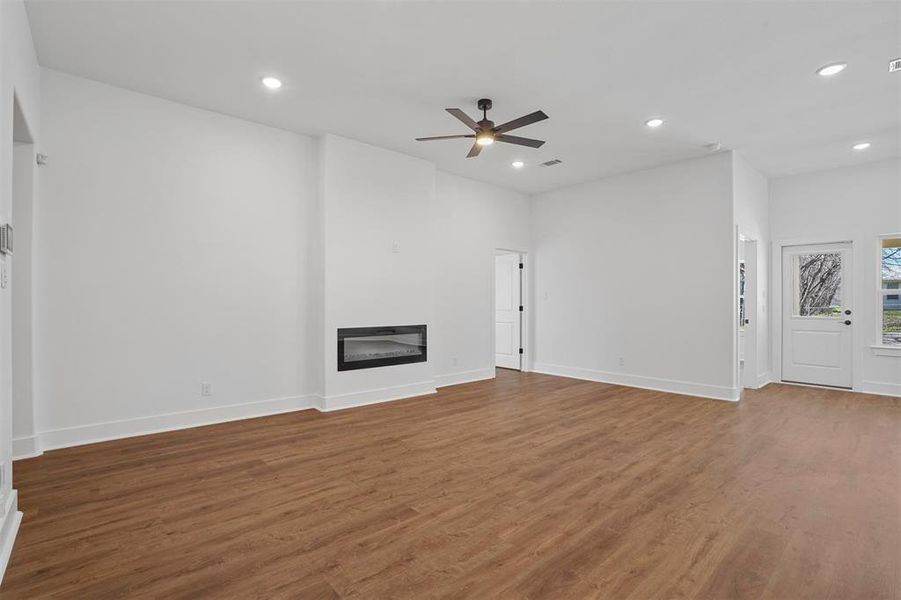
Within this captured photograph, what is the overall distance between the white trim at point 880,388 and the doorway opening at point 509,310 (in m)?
4.68

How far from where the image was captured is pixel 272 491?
2.82 metres

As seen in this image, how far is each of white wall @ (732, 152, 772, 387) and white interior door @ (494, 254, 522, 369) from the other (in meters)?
3.42

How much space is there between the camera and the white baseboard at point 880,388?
5645mm

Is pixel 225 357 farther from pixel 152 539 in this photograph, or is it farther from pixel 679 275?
pixel 679 275

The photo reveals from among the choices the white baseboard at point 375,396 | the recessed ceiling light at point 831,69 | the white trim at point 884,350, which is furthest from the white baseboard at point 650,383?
the recessed ceiling light at point 831,69

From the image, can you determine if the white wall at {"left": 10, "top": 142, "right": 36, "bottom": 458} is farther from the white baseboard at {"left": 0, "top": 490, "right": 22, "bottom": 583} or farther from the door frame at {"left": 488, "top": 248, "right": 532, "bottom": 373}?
the door frame at {"left": 488, "top": 248, "right": 532, "bottom": 373}

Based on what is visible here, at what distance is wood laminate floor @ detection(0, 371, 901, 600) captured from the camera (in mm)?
1926

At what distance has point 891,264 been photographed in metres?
5.77

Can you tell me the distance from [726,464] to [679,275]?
318 centimetres

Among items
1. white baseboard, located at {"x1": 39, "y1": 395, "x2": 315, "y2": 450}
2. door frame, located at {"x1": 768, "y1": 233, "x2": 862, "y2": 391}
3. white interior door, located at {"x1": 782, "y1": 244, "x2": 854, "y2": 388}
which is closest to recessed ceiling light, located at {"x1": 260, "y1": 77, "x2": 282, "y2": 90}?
white baseboard, located at {"x1": 39, "y1": 395, "x2": 315, "y2": 450}

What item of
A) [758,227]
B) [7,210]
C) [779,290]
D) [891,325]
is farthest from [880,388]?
[7,210]

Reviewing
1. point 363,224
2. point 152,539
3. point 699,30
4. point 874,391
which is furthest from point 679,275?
point 152,539

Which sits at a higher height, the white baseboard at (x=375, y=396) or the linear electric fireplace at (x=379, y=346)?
the linear electric fireplace at (x=379, y=346)

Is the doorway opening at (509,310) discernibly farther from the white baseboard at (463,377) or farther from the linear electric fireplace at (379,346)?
the linear electric fireplace at (379,346)
